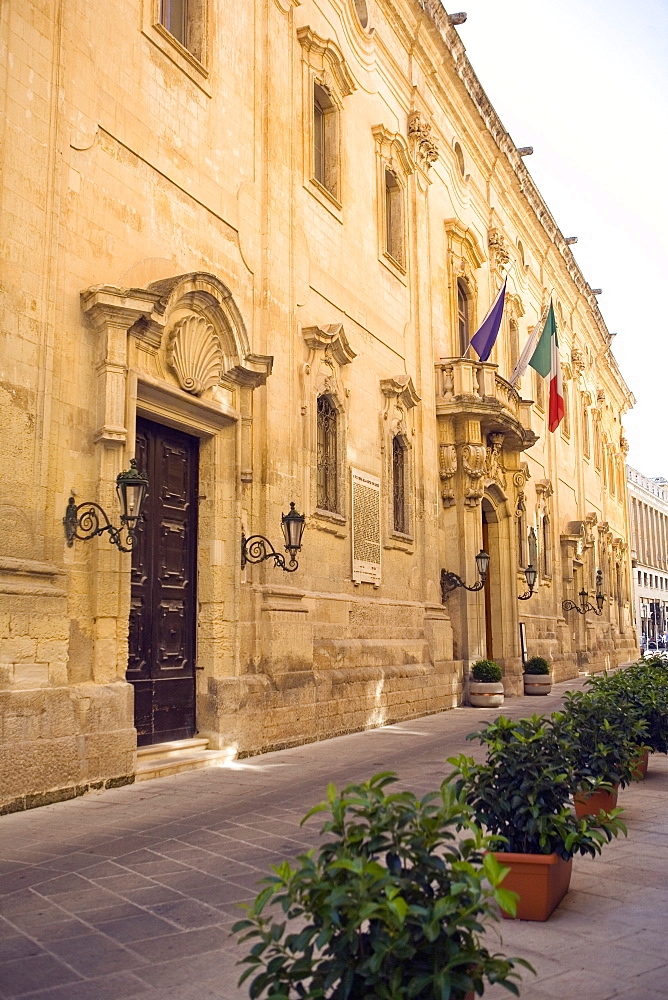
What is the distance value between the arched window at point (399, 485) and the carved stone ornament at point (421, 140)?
5909mm

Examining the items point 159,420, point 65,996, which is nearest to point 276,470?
point 159,420

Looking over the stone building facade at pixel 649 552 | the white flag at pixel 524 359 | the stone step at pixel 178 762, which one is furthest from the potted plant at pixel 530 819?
the stone building facade at pixel 649 552

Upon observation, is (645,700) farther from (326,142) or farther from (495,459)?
(495,459)

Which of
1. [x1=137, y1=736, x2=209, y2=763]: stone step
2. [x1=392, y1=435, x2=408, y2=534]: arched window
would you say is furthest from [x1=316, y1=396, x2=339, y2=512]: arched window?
[x1=137, y1=736, x2=209, y2=763]: stone step

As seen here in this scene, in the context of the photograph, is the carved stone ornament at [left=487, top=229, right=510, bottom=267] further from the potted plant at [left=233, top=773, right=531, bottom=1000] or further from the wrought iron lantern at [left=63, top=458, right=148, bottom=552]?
the potted plant at [left=233, top=773, right=531, bottom=1000]

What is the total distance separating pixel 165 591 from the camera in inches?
391

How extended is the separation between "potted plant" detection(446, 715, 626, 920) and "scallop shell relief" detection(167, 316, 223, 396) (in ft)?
19.9

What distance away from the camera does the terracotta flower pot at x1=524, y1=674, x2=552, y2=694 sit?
816 inches

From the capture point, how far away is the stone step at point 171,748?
903 centimetres

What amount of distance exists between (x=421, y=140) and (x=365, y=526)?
842 centimetres

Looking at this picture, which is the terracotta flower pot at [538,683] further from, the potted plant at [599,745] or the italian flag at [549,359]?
the potted plant at [599,745]

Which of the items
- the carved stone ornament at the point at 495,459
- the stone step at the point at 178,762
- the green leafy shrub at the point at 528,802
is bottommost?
the stone step at the point at 178,762

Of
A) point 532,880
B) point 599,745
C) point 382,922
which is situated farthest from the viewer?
point 599,745

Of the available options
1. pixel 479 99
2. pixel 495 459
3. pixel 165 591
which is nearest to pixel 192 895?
pixel 165 591
